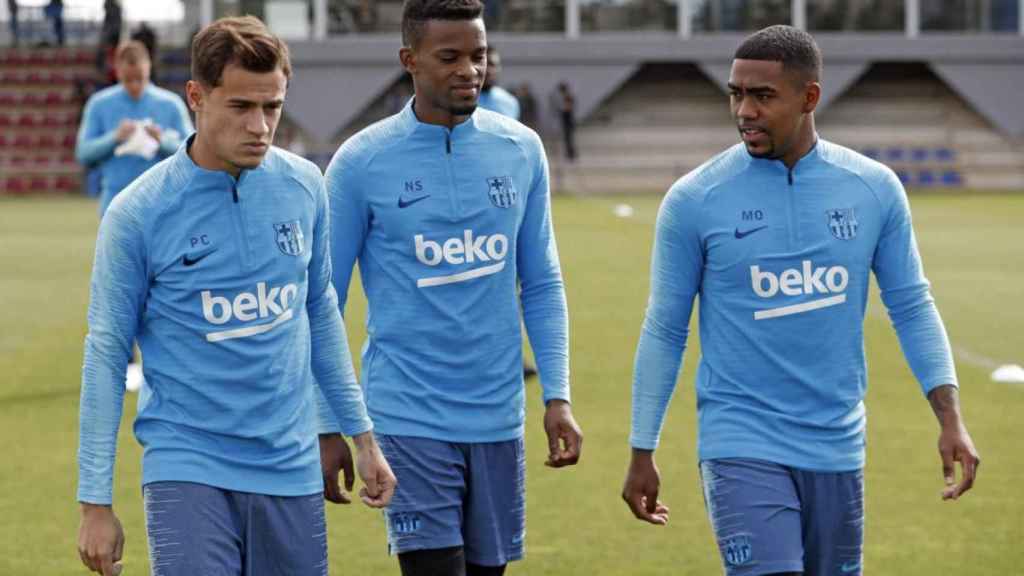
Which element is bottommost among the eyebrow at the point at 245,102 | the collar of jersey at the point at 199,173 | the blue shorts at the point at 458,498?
the blue shorts at the point at 458,498

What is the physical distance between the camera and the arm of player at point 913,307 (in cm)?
495

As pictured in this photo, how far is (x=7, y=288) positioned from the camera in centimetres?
1948

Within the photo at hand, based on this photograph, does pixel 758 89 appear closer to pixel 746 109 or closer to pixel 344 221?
pixel 746 109

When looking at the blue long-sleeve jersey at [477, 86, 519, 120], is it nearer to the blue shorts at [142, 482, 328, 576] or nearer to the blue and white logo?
the blue and white logo

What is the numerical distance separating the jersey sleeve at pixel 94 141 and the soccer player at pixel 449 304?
6.56m

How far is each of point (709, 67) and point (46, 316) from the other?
27.4m

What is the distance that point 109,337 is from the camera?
14.0 feet

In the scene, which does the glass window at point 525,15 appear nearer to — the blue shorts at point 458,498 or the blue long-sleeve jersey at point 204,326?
the blue shorts at point 458,498

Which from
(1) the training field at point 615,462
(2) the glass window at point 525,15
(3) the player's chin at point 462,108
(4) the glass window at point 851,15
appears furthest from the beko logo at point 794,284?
(4) the glass window at point 851,15

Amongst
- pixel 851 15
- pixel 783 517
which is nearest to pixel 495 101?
pixel 783 517

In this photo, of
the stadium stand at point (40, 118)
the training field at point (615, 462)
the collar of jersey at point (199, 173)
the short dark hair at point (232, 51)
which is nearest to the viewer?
the short dark hair at point (232, 51)

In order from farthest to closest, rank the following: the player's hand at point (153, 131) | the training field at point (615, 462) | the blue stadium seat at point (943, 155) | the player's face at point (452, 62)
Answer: the blue stadium seat at point (943, 155)
the player's hand at point (153, 131)
the training field at point (615, 462)
the player's face at point (452, 62)

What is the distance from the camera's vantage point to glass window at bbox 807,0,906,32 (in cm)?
4278

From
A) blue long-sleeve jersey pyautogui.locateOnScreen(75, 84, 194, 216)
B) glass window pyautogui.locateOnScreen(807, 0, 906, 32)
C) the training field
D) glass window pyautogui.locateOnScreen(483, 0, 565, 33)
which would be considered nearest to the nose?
the training field
